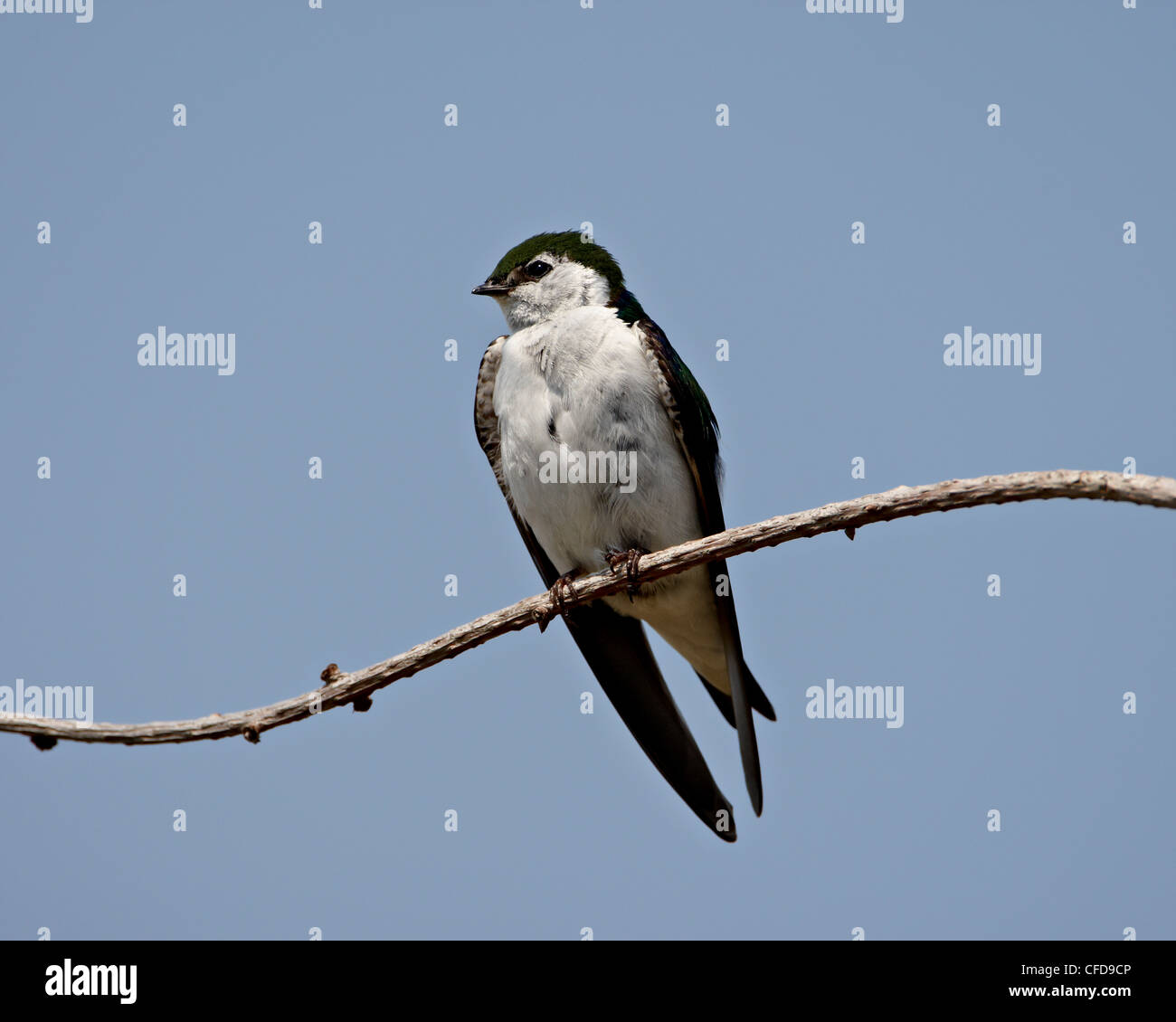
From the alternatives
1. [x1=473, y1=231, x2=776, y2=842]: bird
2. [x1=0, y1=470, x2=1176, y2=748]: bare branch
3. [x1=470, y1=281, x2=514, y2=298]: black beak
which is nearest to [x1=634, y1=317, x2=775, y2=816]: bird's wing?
[x1=473, y1=231, x2=776, y2=842]: bird

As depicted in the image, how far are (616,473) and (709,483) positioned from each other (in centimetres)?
88

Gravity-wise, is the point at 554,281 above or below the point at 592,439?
above

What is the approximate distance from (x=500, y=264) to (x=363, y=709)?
4.60 m

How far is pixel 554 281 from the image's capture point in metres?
8.70

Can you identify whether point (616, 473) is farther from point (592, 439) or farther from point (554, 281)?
point (554, 281)

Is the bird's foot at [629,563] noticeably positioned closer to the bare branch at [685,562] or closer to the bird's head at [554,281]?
the bare branch at [685,562]

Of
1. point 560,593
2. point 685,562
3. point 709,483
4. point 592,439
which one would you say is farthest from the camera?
point 709,483

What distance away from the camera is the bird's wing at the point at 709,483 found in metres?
7.98

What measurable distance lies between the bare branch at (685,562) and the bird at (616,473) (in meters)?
1.36

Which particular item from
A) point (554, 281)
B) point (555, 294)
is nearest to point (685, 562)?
point (555, 294)

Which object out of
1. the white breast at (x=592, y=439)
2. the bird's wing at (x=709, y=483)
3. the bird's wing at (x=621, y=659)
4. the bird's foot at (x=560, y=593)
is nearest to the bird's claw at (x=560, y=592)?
the bird's foot at (x=560, y=593)

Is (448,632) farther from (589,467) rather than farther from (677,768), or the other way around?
(677,768)

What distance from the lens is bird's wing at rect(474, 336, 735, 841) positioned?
849 cm

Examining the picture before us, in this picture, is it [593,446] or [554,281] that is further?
[554,281]
